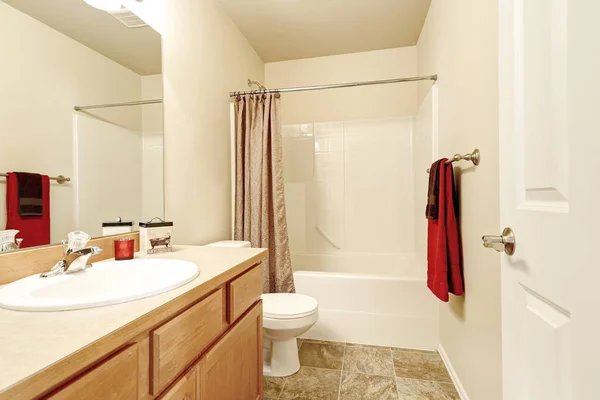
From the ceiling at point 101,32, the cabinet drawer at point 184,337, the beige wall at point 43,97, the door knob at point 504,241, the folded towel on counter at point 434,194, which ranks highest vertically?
the ceiling at point 101,32

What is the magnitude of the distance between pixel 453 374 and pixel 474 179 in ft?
3.79

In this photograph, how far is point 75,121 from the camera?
1.04 metres

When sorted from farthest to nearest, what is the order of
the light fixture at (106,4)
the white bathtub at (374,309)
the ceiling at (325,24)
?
the ceiling at (325,24) < the white bathtub at (374,309) < the light fixture at (106,4)

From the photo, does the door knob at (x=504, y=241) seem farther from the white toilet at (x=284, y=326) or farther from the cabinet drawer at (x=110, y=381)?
the white toilet at (x=284, y=326)

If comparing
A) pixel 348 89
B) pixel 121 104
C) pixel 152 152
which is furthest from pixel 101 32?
pixel 348 89

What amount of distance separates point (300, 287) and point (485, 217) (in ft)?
4.47

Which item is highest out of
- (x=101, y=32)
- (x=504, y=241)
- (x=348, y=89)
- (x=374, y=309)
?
(x=348, y=89)

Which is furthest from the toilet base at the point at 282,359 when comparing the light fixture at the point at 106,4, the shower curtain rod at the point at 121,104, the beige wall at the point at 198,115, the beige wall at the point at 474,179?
the light fixture at the point at 106,4

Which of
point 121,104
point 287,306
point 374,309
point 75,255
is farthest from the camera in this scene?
point 374,309

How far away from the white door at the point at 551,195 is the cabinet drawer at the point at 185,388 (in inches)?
32.5

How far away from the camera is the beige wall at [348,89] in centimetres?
290

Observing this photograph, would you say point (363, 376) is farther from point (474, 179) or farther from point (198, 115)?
point (198, 115)

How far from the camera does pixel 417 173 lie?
2.64 m

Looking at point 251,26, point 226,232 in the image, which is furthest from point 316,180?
point 251,26
